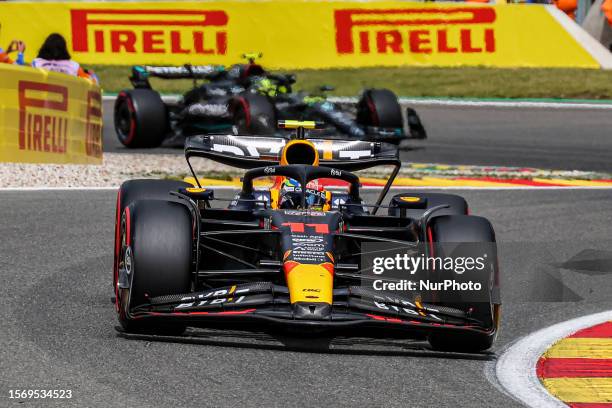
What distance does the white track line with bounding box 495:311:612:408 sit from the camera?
6.02m

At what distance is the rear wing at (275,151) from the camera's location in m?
8.71

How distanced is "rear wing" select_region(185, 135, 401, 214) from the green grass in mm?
14890

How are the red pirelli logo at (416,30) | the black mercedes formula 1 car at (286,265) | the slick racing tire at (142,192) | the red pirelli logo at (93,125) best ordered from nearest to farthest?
the black mercedes formula 1 car at (286,265) < the slick racing tire at (142,192) < the red pirelli logo at (93,125) < the red pirelli logo at (416,30)

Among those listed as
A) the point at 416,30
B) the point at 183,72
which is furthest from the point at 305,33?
the point at 183,72

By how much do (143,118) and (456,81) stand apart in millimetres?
8300

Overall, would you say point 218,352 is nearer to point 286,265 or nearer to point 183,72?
point 286,265

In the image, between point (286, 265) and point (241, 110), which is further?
point (241, 110)

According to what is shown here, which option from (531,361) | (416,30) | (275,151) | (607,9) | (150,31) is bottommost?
(531,361)

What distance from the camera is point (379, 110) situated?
16.7 m

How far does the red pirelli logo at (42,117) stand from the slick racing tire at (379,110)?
3.81m

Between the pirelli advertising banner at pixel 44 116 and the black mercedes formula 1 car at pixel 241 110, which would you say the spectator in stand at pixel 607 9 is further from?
the pirelli advertising banner at pixel 44 116

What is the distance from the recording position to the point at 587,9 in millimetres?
27453

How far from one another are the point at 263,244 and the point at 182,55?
17682 mm

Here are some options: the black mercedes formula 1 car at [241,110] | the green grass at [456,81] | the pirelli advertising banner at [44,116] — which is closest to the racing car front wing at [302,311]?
the pirelli advertising banner at [44,116]
